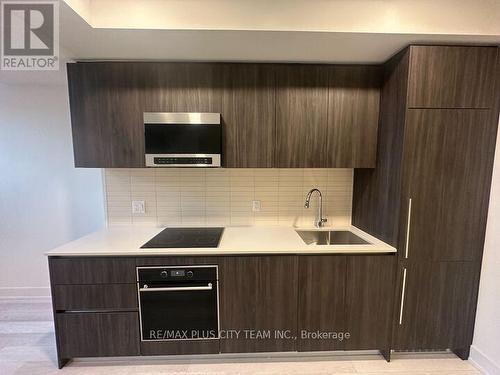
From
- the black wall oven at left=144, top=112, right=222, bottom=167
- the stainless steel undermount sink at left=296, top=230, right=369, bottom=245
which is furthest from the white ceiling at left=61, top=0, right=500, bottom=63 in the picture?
the stainless steel undermount sink at left=296, top=230, right=369, bottom=245

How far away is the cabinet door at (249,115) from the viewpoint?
1799mm

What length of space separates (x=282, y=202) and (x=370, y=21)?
58.8 inches

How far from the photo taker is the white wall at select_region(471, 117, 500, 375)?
1.60 metres

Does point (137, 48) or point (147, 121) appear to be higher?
point (137, 48)

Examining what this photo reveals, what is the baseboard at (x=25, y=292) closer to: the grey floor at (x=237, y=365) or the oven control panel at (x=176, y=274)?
the grey floor at (x=237, y=365)

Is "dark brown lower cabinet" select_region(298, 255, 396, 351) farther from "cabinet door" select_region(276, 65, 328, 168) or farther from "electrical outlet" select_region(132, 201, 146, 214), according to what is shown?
"electrical outlet" select_region(132, 201, 146, 214)

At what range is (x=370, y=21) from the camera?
4.62 feet

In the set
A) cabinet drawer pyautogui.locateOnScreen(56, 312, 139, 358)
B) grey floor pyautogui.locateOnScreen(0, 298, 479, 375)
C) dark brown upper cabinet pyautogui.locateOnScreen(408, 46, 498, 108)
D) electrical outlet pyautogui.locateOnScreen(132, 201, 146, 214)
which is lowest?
grey floor pyautogui.locateOnScreen(0, 298, 479, 375)

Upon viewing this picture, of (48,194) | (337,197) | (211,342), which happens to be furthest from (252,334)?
(48,194)

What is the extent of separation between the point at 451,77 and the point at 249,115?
1.38 metres

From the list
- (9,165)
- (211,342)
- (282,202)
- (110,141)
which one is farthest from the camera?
(9,165)

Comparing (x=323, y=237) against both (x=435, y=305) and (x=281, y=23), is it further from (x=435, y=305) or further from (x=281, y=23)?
(x=281, y=23)

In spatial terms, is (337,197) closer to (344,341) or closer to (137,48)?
(344,341)

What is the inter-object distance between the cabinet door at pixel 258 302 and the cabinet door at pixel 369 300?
0.42 metres
